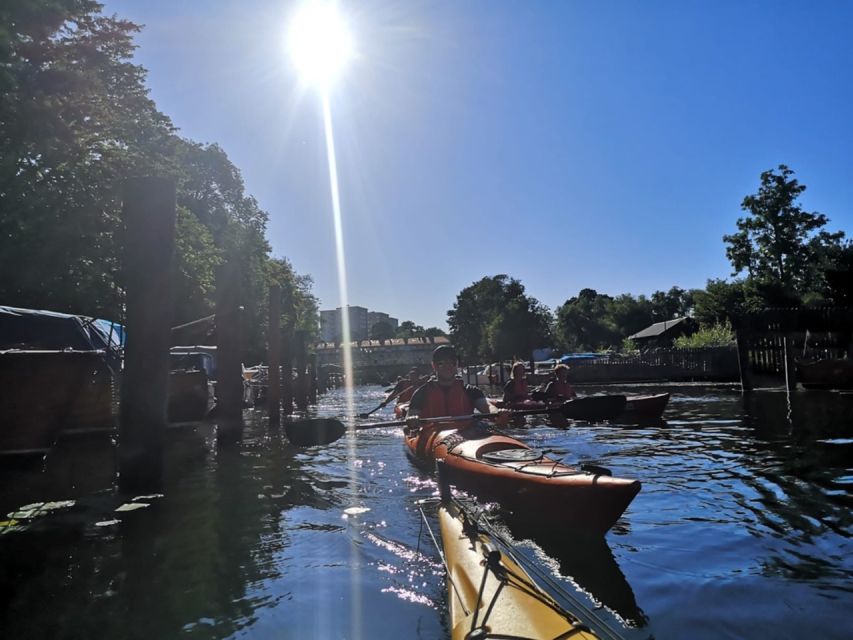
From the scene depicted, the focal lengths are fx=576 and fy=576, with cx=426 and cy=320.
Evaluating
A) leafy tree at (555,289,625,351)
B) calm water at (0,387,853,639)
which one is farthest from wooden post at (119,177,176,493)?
leafy tree at (555,289,625,351)

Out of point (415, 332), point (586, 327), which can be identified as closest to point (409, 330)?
point (415, 332)

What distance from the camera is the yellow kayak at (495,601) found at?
9.75 feet

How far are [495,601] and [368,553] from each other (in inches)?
116

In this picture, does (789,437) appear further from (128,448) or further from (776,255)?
(776,255)

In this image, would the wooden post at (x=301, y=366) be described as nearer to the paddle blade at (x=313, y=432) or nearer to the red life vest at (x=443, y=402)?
the paddle blade at (x=313, y=432)

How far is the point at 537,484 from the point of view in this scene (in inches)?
227

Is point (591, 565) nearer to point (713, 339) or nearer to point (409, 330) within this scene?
point (713, 339)

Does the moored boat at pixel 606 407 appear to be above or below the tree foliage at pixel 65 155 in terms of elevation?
below

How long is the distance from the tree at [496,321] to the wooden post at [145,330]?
6065 cm

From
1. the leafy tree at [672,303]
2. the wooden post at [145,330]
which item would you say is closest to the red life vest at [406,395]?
the wooden post at [145,330]

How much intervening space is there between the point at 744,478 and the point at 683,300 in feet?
351

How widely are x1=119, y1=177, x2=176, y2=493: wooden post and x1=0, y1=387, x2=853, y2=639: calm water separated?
0.57m

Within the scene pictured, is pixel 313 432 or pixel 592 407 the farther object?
pixel 592 407

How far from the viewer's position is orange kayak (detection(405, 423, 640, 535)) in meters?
5.20
